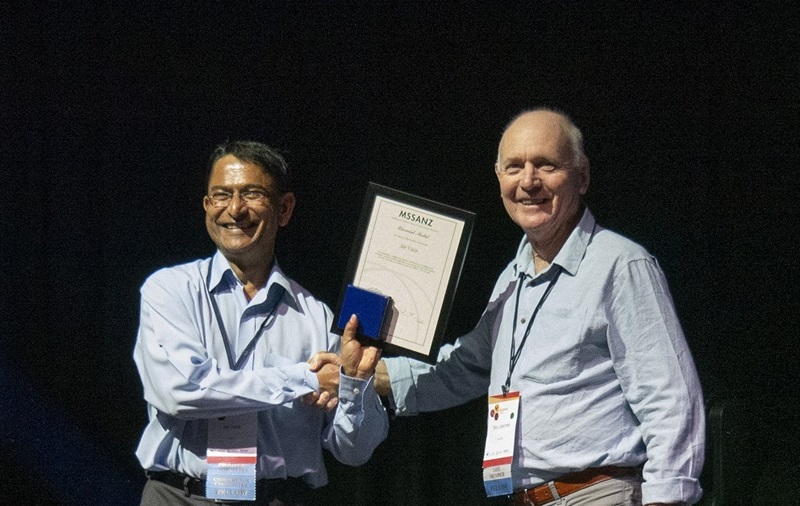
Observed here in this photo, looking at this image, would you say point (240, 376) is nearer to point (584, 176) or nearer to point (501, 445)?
point (501, 445)

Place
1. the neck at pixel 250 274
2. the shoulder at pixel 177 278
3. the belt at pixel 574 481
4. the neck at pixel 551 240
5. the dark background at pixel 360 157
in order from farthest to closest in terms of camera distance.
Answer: the dark background at pixel 360 157, the neck at pixel 250 274, the shoulder at pixel 177 278, the neck at pixel 551 240, the belt at pixel 574 481

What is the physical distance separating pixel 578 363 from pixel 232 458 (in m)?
0.98

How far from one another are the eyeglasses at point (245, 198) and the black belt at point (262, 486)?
31.6 inches

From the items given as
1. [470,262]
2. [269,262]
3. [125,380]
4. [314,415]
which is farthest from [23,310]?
[470,262]

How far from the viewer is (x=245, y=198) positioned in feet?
10.3

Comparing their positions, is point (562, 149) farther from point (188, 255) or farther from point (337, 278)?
point (188, 255)

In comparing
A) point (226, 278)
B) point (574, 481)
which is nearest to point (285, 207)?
point (226, 278)

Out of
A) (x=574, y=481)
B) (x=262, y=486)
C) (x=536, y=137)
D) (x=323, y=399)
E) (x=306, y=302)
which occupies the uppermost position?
(x=536, y=137)

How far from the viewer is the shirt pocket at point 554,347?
2773 millimetres

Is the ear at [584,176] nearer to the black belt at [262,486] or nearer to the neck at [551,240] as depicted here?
the neck at [551,240]

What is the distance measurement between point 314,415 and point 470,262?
1028 mm

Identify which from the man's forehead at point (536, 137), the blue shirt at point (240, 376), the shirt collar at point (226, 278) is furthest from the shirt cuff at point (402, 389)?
the man's forehead at point (536, 137)

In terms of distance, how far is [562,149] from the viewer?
2.93 metres

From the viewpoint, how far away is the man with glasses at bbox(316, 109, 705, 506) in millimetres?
2652
